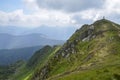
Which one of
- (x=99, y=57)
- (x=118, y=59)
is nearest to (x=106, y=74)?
(x=118, y=59)

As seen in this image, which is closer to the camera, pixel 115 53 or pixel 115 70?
pixel 115 70

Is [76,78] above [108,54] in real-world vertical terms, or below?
below

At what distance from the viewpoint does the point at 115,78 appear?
12731cm

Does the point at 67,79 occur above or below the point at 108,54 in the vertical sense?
below

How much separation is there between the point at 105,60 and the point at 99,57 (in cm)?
1381

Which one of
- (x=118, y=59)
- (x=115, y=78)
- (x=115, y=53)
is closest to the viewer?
(x=115, y=78)

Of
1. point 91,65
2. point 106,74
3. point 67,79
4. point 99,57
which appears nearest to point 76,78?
point 67,79

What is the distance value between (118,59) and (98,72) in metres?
33.9

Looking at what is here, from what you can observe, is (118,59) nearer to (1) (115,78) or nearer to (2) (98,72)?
(2) (98,72)

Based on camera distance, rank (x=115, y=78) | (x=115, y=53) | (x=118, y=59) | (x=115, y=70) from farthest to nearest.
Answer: (x=115, y=53) < (x=118, y=59) < (x=115, y=70) < (x=115, y=78)

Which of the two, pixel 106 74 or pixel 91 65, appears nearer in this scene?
pixel 106 74

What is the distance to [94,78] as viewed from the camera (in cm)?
13325

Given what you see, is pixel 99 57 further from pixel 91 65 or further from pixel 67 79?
pixel 67 79

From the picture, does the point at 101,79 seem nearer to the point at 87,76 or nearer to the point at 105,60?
the point at 87,76
